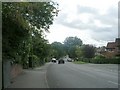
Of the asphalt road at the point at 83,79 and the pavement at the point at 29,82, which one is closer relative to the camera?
the pavement at the point at 29,82

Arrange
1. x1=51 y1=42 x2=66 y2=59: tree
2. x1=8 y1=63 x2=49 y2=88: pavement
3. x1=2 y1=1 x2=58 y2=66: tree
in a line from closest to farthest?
x1=2 y1=1 x2=58 y2=66: tree → x1=8 y1=63 x2=49 y2=88: pavement → x1=51 y1=42 x2=66 y2=59: tree

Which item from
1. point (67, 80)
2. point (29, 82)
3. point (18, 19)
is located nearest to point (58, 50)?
point (67, 80)

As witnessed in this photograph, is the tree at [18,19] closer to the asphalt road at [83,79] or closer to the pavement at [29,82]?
the pavement at [29,82]

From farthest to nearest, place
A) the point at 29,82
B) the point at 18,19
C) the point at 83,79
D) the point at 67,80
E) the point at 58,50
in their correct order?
1. the point at 58,50
2. the point at 83,79
3. the point at 67,80
4. the point at 29,82
5. the point at 18,19

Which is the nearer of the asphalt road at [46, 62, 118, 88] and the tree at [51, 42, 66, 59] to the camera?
the asphalt road at [46, 62, 118, 88]

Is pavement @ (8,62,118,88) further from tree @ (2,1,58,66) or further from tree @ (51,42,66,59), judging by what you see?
tree @ (51,42,66,59)

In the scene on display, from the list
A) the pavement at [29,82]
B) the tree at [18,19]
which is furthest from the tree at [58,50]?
the tree at [18,19]

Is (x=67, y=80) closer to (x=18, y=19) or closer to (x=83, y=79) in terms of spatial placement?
(x=83, y=79)

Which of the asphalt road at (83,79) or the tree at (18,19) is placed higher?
the tree at (18,19)

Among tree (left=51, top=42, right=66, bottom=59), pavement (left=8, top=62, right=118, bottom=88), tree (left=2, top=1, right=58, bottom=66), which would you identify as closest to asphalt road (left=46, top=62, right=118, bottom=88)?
pavement (left=8, top=62, right=118, bottom=88)

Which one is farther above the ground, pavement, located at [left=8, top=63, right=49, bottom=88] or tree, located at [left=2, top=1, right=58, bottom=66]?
tree, located at [left=2, top=1, right=58, bottom=66]

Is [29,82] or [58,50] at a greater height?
[58,50]

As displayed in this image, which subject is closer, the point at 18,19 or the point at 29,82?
the point at 18,19

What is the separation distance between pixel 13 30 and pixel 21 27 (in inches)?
19.9
